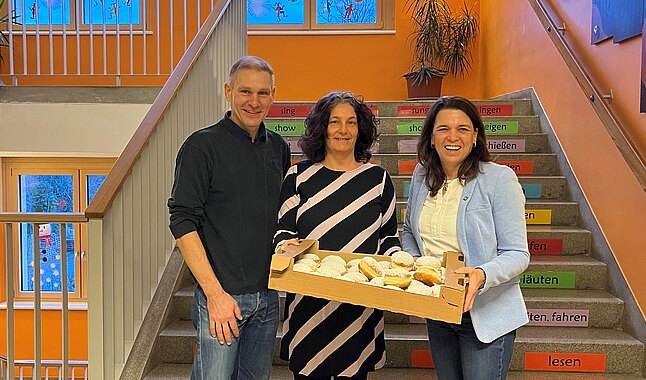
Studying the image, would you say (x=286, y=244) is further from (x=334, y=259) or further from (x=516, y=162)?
(x=516, y=162)

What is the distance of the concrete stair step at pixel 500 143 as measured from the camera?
4141 mm

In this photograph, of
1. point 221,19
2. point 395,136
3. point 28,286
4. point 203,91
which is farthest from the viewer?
point 28,286

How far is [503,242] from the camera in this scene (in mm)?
1575

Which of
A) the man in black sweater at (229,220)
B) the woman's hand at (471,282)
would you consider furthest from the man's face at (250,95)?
the woman's hand at (471,282)

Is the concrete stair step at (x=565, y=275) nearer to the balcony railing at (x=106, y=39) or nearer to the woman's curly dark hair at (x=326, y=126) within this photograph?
the woman's curly dark hair at (x=326, y=126)

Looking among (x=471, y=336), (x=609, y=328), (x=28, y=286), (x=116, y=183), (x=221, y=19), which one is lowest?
(x=28, y=286)

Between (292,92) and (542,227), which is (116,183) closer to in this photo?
(542,227)

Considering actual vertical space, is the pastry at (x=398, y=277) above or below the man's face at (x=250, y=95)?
below

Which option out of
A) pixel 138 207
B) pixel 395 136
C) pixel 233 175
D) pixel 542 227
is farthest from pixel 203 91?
pixel 542 227

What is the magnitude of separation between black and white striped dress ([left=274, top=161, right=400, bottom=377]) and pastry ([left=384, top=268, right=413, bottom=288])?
297 millimetres

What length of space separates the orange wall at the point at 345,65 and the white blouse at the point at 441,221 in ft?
16.0

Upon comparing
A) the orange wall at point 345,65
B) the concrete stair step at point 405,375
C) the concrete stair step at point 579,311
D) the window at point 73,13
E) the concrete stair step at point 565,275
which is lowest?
the concrete stair step at point 405,375

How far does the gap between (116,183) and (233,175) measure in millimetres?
825

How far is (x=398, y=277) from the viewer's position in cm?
144
